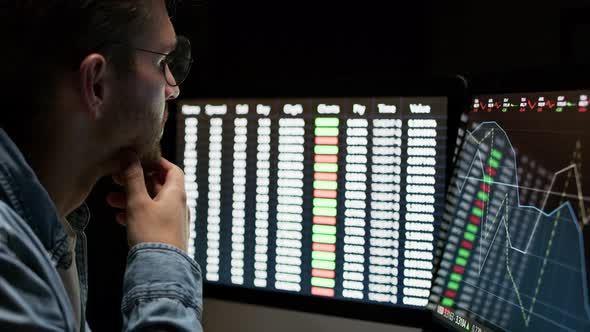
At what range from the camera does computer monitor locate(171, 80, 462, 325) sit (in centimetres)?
93

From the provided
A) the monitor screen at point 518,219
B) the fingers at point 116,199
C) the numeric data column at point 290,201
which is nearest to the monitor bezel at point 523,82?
the monitor screen at point 518,219

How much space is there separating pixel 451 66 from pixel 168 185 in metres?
0.67

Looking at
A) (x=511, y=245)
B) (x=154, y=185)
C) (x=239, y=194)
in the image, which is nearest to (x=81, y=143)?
(x=154, y=185)

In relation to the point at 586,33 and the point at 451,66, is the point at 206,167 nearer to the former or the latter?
the point at 451,66

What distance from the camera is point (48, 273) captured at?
55 centimetres

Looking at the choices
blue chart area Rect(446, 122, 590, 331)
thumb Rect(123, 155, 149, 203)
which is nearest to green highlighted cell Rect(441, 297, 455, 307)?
blue chart area Rect(446, 122, 590, 331)

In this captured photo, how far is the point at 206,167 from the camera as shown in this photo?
1070mm

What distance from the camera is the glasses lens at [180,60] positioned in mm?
754

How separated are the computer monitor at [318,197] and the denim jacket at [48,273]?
1.07 feet

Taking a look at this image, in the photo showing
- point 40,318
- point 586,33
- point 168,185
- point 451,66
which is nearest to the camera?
point 40,318

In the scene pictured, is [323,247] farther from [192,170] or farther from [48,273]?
[48,273]

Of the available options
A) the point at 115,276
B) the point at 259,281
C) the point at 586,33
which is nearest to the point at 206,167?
the point at 259,281

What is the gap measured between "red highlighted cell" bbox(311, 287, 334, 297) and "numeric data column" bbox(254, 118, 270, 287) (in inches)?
3.5

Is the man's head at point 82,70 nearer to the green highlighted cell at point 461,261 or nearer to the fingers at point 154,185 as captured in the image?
the fingers at point 154,185
